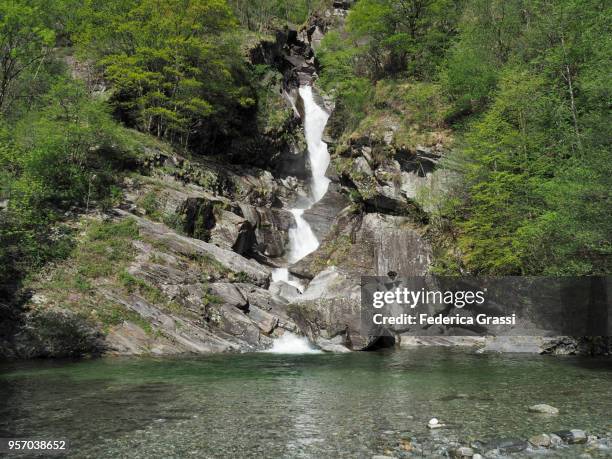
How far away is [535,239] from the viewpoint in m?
21.8

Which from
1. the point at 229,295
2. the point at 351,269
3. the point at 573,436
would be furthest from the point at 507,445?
the point at 351,269

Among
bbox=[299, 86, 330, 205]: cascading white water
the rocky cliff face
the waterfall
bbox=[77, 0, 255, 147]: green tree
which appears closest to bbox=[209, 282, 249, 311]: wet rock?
the rocky cliff face

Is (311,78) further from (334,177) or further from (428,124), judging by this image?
(428,124)

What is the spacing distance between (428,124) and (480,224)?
11538 millimetres

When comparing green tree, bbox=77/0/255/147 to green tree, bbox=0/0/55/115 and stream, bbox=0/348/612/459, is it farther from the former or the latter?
stream, bbox=0/348/612/459

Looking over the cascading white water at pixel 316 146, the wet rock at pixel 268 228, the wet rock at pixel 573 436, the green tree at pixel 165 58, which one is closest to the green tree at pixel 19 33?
the green tree at pixel 165 58

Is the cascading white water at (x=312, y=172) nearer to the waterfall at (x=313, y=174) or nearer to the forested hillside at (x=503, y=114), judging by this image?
the waterfall at (x=313, y=174)

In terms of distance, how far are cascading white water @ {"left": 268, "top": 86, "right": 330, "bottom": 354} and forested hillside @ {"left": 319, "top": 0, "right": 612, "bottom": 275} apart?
18.9 ft

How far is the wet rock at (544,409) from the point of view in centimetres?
1038

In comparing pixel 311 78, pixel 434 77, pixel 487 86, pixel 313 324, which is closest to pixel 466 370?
pixel 313 324

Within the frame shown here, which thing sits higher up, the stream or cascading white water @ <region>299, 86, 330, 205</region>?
cascading white water @ <region>299, 86, 330, 205</region>

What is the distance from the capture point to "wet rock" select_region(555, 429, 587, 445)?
27.2ft

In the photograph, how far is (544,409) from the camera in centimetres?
1048

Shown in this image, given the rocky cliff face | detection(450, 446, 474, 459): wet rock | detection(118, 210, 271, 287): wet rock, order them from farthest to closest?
detection(118, 210, 271, 287): wet rock, the rocky cliff face, detection(450, 446, 474, 459): wet rock
